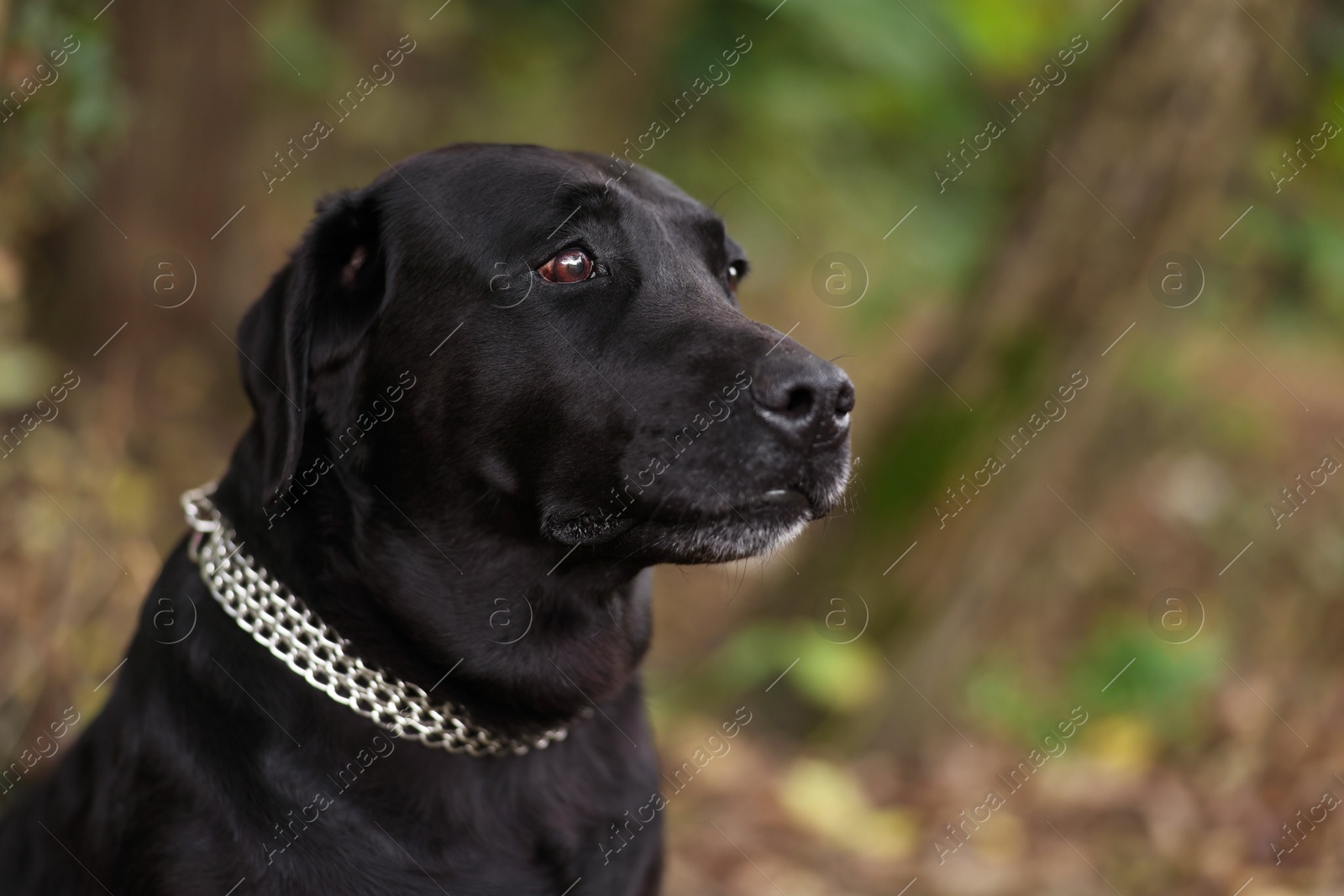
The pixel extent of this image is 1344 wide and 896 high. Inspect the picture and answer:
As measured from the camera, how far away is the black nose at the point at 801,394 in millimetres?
2479

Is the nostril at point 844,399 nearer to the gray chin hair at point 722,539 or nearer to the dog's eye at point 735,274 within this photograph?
the gray chin hair at point 722,539

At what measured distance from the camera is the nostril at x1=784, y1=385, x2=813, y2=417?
2486 millimetres

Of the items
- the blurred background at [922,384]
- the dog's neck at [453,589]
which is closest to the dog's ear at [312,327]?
the dog's neck at [453,589]

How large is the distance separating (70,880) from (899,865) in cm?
290

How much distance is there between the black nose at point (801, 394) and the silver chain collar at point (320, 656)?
0.99m

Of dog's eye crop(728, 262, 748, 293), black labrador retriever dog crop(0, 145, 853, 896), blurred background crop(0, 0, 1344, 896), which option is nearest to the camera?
black labrador retriever dog crop(0, 145, 853, 896)

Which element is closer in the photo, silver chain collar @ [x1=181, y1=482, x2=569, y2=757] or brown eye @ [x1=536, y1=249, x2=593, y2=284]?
silver chain collar @ [x1=181, y1=482, x2=569, y2=757]

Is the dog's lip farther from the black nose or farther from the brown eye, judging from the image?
the brown eye

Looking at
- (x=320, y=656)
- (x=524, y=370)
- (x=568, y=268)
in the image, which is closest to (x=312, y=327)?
(x=524, y=370)

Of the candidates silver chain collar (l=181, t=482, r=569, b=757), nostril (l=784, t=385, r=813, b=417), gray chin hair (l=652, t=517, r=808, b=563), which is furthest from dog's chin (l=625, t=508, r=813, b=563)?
silver chain collar (l=181, t=482, r=569, b=757)

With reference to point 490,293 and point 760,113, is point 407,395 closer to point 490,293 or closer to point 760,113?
point 490,293

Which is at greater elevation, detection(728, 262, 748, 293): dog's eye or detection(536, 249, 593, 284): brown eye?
detection(536, 249, 593, 284): brown eye

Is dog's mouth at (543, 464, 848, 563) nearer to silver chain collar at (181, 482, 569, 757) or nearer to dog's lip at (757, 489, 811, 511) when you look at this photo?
dog's lip at (757, 489, 811, 511)

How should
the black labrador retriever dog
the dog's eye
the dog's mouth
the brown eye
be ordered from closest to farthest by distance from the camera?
the black labrador retriever dog → the dog's mouth → the brown eye → the dog's eye
